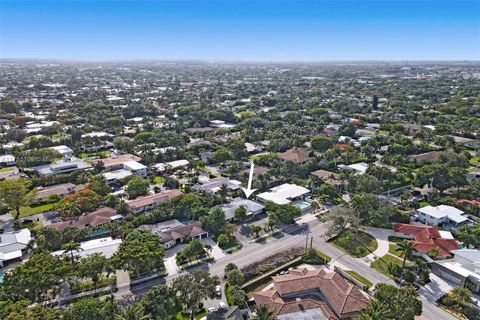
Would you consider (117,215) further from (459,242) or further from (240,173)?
(459,242)

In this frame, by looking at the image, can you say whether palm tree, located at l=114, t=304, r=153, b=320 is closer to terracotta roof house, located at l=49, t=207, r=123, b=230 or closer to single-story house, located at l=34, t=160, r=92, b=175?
terracotta roof house, located at l=49, t=207, r=123, b=230

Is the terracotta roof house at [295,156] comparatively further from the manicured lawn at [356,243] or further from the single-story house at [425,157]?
the manicured lawn at [356,243]

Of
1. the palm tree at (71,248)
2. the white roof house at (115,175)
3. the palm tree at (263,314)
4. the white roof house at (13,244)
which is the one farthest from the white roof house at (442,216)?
the white roof house at (13,244)

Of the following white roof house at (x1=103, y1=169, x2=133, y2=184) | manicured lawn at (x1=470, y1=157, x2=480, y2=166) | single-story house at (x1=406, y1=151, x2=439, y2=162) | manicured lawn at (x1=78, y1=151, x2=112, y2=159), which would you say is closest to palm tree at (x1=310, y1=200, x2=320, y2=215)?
single-story house at (x1=406, y1=151, x2=439, y2=162)

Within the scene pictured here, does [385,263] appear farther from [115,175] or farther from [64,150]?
[64,150]

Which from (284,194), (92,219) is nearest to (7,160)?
(92,219)

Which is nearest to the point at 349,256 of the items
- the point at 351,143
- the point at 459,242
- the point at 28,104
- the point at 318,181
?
the point at 459,242

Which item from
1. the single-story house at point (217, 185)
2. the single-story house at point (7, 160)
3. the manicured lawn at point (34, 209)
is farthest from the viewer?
the single-story house at point (7, 160)
